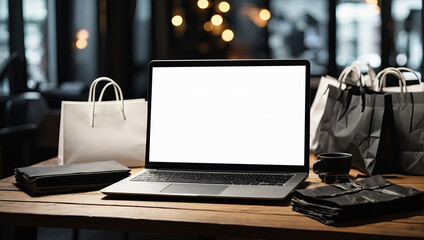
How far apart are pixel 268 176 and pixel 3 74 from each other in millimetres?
4662

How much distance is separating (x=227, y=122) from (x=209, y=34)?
6463 mm

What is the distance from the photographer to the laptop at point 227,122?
128 cm

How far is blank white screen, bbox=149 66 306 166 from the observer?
1300 mm

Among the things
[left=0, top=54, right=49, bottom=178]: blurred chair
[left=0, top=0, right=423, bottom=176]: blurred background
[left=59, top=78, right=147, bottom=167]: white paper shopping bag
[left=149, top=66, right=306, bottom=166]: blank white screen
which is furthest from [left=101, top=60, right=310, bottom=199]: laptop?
[left=0, top=0, right=423, bottom=176]: blurred background

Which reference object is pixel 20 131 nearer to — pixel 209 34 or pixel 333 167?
pixel 333 167

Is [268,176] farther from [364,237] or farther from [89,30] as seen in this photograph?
[89,30]

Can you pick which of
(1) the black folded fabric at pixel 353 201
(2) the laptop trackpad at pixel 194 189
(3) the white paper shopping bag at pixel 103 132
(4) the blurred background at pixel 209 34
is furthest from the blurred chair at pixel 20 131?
(1) the black folded fabric at pixel 353 201

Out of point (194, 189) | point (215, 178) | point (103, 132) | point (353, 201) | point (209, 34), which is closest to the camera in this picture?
point (353, 201)

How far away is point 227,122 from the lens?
4.41 ft

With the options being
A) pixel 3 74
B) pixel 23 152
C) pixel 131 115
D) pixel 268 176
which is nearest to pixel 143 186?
pixel 268 176

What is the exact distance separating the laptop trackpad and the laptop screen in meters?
0.20

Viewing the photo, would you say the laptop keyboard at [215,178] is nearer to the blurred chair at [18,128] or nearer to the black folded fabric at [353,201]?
the black folded fabric at [353,201]

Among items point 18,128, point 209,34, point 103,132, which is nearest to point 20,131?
point 18,128

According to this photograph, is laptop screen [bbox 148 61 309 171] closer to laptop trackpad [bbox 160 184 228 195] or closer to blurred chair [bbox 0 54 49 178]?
laptop trackpad [bbox 160 184 228 195]
